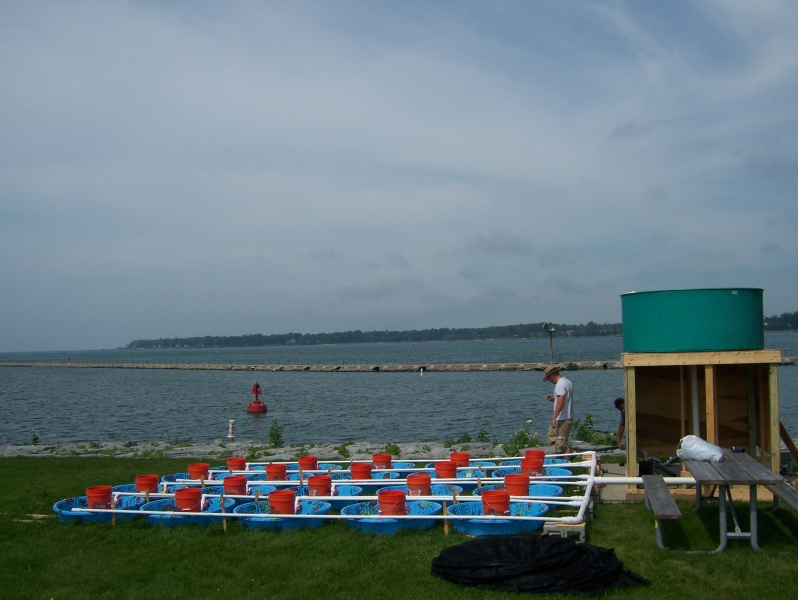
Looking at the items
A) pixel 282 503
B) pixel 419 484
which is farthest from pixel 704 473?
pixel 282 503

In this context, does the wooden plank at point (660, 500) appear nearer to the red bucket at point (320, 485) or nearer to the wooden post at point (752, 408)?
the wooden post at point (752, 408)

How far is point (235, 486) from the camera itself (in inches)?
394

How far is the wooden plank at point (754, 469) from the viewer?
22.2ft

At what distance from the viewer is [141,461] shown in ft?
53.2

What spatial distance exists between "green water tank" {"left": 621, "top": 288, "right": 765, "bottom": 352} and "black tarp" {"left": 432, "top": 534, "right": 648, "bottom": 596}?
365 centimetres

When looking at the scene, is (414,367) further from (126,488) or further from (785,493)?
(785,493)

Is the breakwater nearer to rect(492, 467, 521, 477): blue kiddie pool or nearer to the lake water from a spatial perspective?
the lake water

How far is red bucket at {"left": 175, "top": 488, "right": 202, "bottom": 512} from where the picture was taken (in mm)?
9164

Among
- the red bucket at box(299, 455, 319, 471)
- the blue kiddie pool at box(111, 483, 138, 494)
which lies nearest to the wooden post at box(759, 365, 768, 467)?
the red bucket at box(299, 455, 319, 471)

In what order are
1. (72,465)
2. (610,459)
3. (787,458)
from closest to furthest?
(787,458), (610,459), (72,465)

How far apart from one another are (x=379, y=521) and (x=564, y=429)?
4.69m

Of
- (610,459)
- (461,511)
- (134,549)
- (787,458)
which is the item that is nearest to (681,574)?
(461,511)

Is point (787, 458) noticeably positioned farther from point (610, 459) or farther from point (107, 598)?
point (107, 598)

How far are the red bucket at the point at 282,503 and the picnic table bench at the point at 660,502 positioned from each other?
4.03 meters
